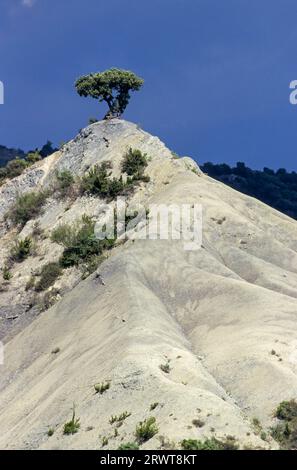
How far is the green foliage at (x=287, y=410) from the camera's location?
3381 centimetres

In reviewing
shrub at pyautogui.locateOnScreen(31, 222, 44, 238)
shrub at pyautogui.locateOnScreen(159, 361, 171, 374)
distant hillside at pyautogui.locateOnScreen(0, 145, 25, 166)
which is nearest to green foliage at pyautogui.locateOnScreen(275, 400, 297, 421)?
shrub at pyautogui.locateOnScreen(159, 361, 171, 374)

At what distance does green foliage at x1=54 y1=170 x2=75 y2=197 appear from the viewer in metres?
72.2

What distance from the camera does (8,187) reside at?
7794 cm

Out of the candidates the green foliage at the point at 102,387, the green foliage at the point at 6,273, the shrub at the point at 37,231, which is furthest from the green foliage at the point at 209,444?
the shrub at the point at 37,231

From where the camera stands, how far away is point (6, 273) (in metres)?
63.5

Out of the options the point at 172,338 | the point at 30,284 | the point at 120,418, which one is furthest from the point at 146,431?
the point at 30,284

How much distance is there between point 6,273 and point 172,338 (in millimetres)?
25081

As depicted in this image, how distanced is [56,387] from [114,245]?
21.0 metres

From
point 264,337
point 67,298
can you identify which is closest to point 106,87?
point 67,298

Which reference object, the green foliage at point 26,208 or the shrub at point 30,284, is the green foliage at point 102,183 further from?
the shrub at point 30,284

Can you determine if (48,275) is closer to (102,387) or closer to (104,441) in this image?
(102,387)

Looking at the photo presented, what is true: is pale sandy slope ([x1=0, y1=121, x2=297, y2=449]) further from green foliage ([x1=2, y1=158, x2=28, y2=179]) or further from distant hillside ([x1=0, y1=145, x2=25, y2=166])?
distant hillside ([x1=0, y1=145, x2=25, y2=166])

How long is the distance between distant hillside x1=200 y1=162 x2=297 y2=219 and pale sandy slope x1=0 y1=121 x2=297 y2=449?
85498 millimetres
